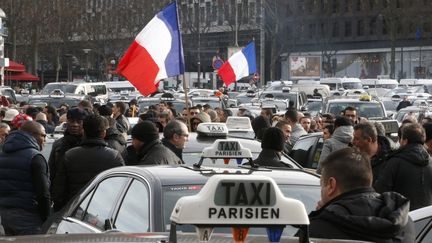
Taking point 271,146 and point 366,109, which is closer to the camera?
point 271,146

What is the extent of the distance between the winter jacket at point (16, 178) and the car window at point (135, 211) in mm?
2349

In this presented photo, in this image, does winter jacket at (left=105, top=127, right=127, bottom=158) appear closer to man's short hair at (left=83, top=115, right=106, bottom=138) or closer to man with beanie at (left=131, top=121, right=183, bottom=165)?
man with beanie at (left=131, top=121, right=183, bottom=165)

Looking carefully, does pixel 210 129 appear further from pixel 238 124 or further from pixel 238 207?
pixel 238 207

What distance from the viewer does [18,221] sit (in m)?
9.17

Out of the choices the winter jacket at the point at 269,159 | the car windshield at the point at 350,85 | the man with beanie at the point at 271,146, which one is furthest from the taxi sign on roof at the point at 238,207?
the car windshield at the point at 350,85

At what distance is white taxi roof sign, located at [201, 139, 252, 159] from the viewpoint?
7586 mm

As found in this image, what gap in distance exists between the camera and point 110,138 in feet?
39.1

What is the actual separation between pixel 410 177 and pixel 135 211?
2.67 metres

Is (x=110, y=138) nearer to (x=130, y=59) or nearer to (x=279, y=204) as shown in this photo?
(x=130, y=59)

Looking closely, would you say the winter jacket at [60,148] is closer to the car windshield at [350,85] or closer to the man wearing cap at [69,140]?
the man wearing cap at [69,140]

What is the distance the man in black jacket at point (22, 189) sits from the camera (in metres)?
9.17

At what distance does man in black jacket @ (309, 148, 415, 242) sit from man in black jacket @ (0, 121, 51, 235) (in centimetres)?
413

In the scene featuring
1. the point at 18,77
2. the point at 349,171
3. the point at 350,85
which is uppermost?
the point at 349,171

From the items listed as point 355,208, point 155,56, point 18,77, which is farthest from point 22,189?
point 18,77
